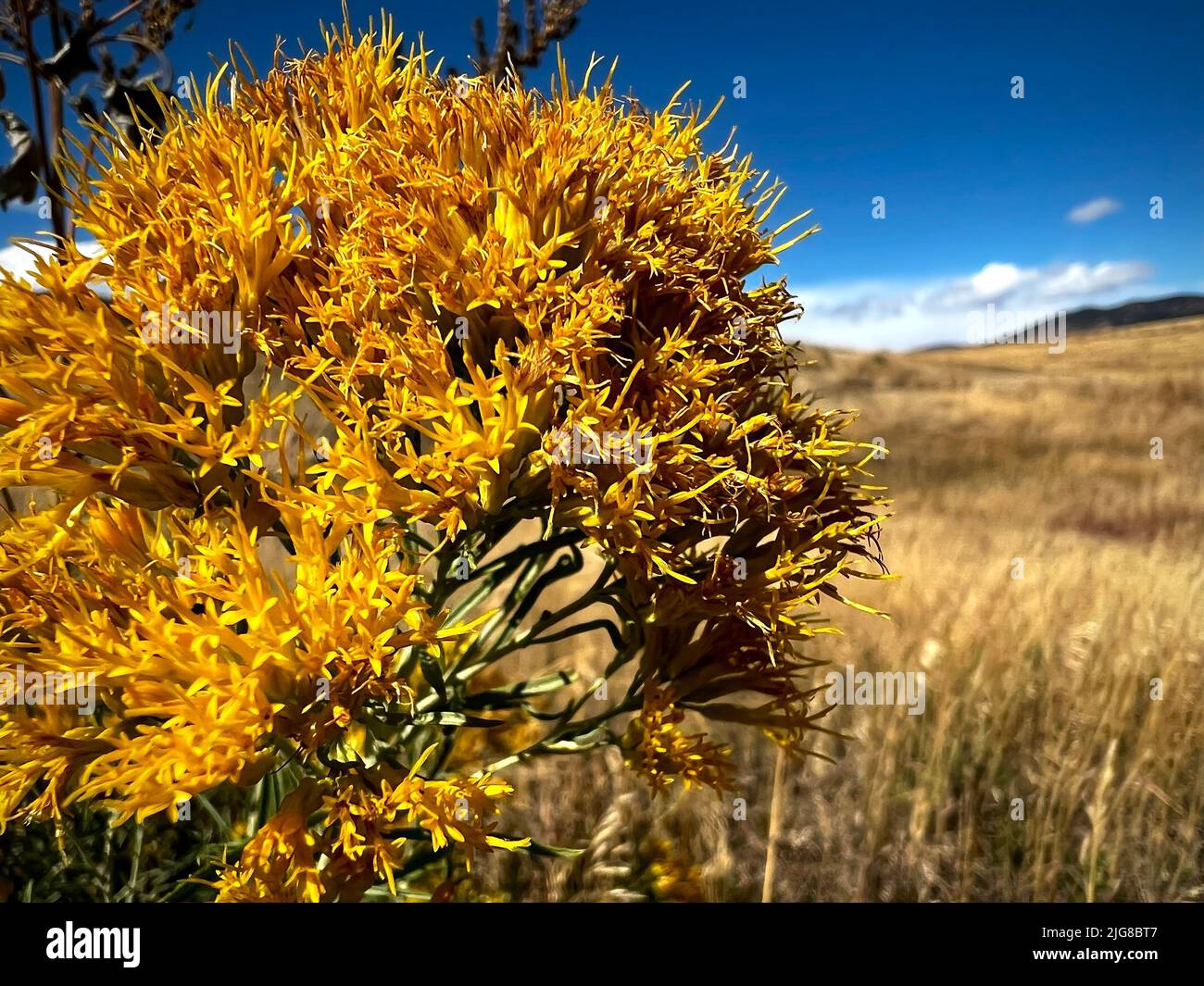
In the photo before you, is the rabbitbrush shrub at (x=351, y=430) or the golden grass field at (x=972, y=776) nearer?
the rabbitbrush shrub at (x=351, y=430)

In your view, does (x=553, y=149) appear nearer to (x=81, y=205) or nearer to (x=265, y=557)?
(x=81, y=205)

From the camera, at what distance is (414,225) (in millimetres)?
1723

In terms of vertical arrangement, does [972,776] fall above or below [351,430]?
below

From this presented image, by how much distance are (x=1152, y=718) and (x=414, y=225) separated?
4.75m

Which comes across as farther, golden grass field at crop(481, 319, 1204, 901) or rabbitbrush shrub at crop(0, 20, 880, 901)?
golden grass field at crop(481, 319, 1204, 901)

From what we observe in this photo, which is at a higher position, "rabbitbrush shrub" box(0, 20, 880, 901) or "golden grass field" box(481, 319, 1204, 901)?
"rabbitbrush shrub" box(0, 20, 880, 901)

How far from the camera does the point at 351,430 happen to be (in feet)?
5.60

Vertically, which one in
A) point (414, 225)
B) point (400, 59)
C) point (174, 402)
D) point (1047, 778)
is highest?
point (400, 59)

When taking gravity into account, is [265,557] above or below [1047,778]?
above

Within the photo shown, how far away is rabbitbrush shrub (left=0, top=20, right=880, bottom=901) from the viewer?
158 centimetres

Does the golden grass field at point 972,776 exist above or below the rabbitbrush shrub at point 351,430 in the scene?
below

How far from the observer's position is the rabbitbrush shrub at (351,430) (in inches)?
62.3

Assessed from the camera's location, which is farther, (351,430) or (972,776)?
(972,776)
